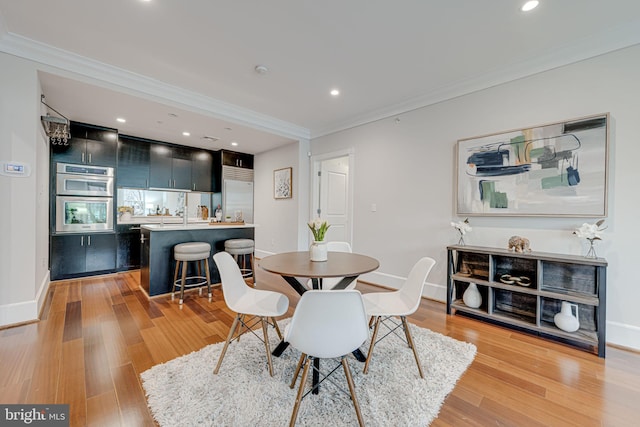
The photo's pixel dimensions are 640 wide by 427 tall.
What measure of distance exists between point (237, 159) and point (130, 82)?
3.01m

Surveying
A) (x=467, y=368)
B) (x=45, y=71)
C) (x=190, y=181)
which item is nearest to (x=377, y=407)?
(x=467, y=368)

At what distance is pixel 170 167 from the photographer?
5.27 meters

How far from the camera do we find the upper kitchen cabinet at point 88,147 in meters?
3.92

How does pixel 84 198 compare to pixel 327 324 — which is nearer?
pixel 327 324

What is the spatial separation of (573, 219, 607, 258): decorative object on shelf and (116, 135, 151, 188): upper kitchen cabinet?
20.6 ft

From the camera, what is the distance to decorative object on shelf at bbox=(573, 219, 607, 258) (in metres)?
2.20

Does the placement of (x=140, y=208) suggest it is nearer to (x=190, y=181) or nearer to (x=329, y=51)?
(x=190, y=181)

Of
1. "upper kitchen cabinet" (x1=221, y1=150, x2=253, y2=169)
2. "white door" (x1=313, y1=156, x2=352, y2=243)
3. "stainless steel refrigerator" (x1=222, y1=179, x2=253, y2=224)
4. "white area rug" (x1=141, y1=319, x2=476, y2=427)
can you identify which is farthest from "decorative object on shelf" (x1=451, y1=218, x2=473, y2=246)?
"upper kitchen cabinet" (x1=221, y1=150, x2=253, y2=169)

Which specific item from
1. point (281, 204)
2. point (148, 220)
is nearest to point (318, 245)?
point (281, 204)

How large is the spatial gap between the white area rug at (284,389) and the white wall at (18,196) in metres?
1.91

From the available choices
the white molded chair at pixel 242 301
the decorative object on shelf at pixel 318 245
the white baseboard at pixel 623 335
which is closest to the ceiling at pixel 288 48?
the decorative object on shelf at pixel 318 245

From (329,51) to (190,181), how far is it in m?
4.30

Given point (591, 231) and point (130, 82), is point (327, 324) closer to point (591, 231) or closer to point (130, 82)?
point (591, 231)

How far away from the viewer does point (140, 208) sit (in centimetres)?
524
